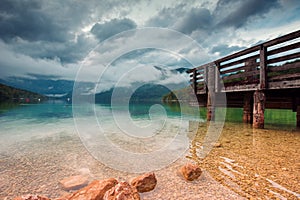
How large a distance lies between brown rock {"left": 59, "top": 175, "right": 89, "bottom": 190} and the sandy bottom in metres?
0.13

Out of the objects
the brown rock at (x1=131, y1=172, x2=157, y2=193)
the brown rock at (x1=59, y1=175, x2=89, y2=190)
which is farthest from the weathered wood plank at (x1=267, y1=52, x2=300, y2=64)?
the brown rock at (x1=59, y1=175, x2=89, y2=190)

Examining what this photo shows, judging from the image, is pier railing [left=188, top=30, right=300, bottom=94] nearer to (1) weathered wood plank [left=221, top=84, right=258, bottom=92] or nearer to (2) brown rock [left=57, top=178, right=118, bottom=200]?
(1) weathered wood plank [left=221, top=84, right=258, bottom=92]

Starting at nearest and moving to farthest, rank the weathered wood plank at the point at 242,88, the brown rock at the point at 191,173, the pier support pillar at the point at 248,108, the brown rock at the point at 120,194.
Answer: the brown rock at the point at 120,194, the brown rock at the point at 191,173, the weathered wood plank at the point at 242,88, the pier support pillar at the point at 248,108

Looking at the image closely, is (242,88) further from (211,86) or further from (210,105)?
(210,105)

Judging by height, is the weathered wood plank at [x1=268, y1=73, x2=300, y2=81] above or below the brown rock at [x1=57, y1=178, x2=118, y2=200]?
above

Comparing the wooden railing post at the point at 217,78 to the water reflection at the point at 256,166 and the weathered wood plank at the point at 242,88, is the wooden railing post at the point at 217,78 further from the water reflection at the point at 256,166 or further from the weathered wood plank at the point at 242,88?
the water reflection at the point at 256,166

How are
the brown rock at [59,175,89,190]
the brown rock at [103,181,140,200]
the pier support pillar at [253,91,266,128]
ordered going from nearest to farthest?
the brown rock at [103,181,140,200], the brown rock at [59,175,89,190], the pier support pillar at [253,91,266,128]

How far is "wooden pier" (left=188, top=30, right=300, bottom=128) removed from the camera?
729cm

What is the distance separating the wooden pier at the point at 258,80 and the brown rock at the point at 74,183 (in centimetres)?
900

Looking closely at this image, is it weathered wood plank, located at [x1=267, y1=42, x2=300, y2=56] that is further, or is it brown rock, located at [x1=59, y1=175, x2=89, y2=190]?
weathered wood plank, located at [x1=267, y1=42, x2=300, y2=56]

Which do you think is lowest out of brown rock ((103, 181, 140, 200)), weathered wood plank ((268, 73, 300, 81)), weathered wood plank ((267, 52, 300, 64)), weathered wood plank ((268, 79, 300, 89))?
brown rock ((103, 181, 140, 200))

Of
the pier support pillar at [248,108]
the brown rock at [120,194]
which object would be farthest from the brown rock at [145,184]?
the pier support pillar at [248,108]

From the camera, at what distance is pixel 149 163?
15.9 feet

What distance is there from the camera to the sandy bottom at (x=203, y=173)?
3055mm
